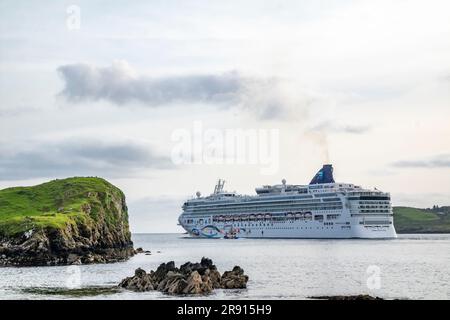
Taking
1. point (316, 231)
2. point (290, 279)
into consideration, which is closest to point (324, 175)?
point (316, 231)

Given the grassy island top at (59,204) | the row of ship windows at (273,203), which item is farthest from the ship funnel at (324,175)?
the grassy island top at (59,204)

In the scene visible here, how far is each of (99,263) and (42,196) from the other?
4659cm

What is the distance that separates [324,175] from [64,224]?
93.1 m

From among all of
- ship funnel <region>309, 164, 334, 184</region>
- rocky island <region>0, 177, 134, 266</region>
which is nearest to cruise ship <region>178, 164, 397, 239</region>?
ship funnel <region>309, 164, 334, 184</region>

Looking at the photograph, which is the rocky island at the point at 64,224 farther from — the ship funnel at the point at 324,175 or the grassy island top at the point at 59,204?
the ship funnel at the point at 324,175

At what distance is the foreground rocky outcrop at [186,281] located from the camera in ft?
184

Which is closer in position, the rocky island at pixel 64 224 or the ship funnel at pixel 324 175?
the rocky island at pixel 64 224

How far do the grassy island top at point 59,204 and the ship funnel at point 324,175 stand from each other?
179ft

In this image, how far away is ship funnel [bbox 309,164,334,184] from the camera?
18175 centimetres

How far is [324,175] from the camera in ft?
598

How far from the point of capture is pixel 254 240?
181500mm

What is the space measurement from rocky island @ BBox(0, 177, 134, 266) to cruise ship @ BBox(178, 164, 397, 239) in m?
42.2

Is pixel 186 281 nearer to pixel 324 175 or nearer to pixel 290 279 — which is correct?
pixel 290 279
